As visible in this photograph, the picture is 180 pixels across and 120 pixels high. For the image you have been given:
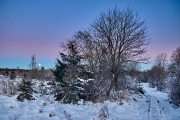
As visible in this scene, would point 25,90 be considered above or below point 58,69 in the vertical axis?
below

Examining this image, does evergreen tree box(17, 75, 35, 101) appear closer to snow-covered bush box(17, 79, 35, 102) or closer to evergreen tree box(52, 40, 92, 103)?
snow-covered bush box(17, 79, 35, 102)

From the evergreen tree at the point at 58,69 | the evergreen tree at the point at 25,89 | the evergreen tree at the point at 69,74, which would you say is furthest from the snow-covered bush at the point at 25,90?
the evergreen tree at the point at 58,69

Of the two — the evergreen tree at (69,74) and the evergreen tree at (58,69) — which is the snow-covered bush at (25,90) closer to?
the evergreen tree at (69,74)

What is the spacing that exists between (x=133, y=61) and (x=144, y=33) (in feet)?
10.2

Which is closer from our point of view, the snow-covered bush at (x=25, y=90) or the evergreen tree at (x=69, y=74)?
the snow-covered bush at (x=25, y=90)

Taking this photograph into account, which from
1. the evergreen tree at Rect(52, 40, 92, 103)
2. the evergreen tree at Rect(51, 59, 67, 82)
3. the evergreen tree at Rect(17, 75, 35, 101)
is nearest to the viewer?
the evergreen tree at Rect(17, 75, 35, 101)

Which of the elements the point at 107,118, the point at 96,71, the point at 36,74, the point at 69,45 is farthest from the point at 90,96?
the point at 36,74

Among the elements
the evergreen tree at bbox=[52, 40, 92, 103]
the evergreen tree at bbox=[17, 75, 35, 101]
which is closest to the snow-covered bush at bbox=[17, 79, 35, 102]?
the evergreen tree at bbox=[17, 75, 35, 101]

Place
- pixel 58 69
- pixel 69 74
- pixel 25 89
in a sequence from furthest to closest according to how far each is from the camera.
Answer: pixel 58 69 → pixel 69 74 → pixel 25 89

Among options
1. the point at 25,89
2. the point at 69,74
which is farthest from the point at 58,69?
the point at 25,89

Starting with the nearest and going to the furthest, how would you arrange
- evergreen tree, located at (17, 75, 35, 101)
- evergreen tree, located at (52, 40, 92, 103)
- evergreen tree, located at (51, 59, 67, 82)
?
evergreen tree, located at (17, 75, 35, 101), evergreen tree, located at (52, 40, 92, 103), evergreen tree, located at (51, 59, 67, 82)

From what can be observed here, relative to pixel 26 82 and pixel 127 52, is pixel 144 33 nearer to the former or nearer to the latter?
pixel 127 52

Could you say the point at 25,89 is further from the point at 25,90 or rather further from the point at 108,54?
the point at 108,54

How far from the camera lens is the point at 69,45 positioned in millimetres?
16500
